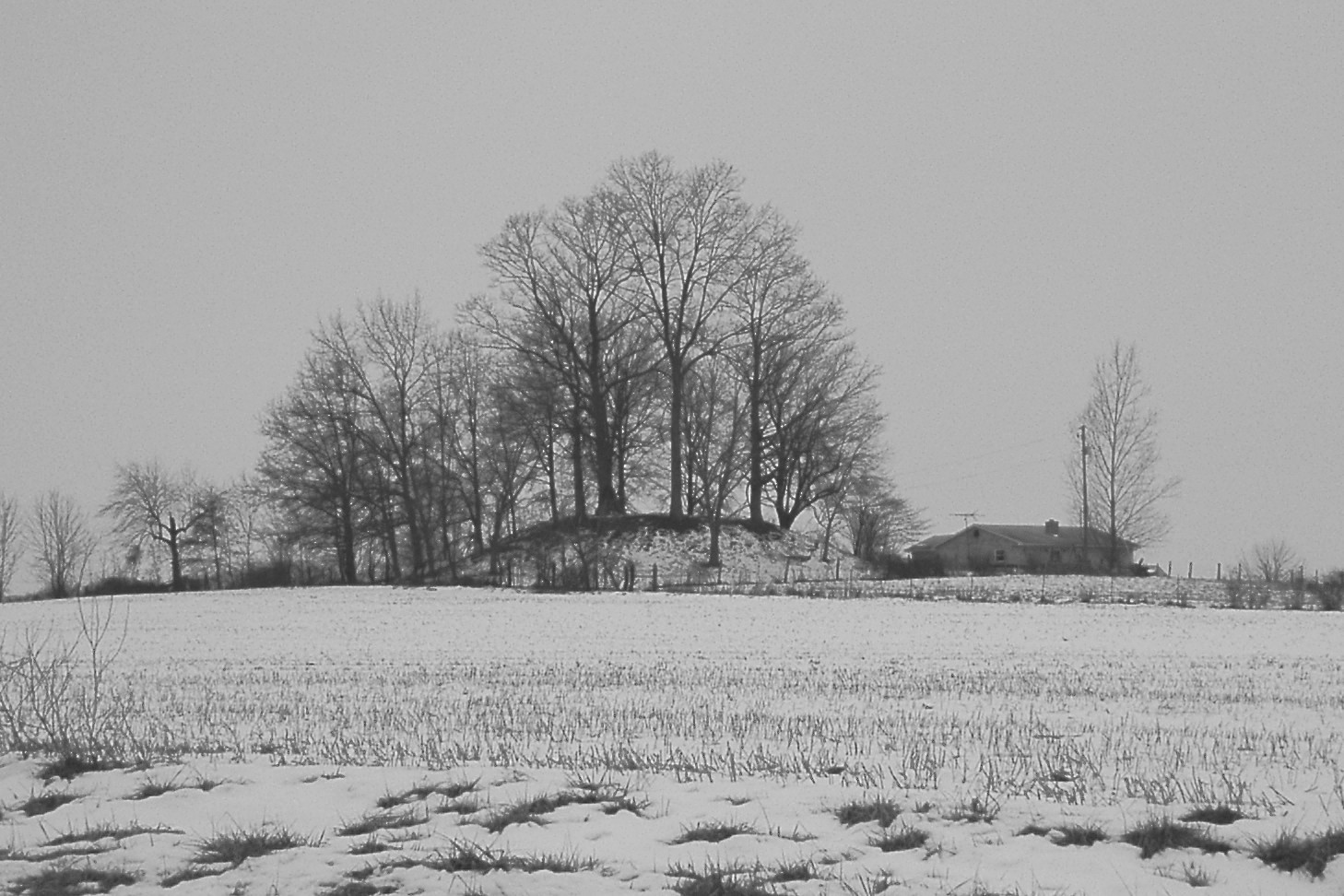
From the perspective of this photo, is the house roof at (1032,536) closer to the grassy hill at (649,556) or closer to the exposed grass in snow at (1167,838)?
the grassy hill at (649,556)

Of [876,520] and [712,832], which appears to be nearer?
[712,832]

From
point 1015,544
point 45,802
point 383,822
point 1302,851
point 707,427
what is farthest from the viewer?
point 1015,544

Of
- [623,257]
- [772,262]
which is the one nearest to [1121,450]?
[772,262]

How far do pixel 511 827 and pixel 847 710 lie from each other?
7480mm

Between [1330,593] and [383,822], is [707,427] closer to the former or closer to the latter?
[1330,593]

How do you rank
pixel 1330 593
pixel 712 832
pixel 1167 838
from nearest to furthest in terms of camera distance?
1. pixel 1167 838
2. pixel 712 832
3. pixel 1330 593

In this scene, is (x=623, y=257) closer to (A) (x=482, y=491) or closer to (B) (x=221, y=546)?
(A) (x=482, y=491)

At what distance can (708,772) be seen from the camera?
9.32 metres

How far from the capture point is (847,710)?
1452 cm

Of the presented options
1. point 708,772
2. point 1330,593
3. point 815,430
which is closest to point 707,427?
point 815,430

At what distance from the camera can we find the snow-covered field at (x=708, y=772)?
6957 mm

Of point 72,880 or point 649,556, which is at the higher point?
point 649,556

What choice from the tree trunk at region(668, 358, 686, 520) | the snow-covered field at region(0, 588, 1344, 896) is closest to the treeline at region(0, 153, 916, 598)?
the tree trunk at region(668, 358, 686, 520)

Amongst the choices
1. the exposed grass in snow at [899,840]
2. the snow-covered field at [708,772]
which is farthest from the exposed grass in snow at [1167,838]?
the exposed grass in snow at [899,840]
